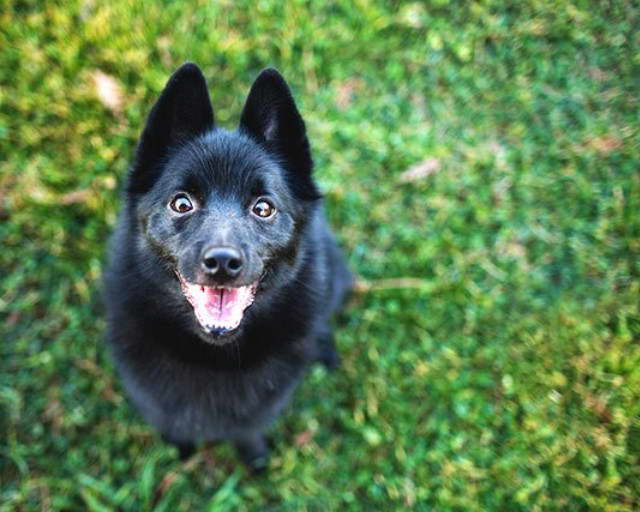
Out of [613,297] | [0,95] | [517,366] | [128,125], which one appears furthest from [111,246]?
[613,297]

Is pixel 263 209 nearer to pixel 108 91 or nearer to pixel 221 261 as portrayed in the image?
pixel 221 261

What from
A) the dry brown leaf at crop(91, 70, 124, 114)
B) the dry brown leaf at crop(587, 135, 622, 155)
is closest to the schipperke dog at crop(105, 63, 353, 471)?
the dry brown leaf at crop(91, 70, 124, 114)

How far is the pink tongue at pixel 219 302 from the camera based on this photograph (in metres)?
2.33

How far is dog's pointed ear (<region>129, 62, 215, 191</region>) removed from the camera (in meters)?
2.31

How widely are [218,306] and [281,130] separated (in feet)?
2.83

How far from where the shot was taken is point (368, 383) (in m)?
3.54

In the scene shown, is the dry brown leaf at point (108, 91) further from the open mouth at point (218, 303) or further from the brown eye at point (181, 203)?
the open mouth at point (218, 303)

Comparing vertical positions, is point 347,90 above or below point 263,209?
above

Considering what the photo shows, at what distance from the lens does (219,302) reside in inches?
92.7

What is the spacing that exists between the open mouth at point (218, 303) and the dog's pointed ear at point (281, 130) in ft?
1.88

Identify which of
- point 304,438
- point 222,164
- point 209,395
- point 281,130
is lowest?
point 304,438

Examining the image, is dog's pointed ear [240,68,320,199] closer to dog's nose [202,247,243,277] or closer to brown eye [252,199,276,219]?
brown eye [252,199,276,219]

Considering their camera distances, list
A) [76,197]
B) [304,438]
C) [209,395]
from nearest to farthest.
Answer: [209,395], [304,438], [76,197]

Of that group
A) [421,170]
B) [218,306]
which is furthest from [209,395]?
[421,170]
